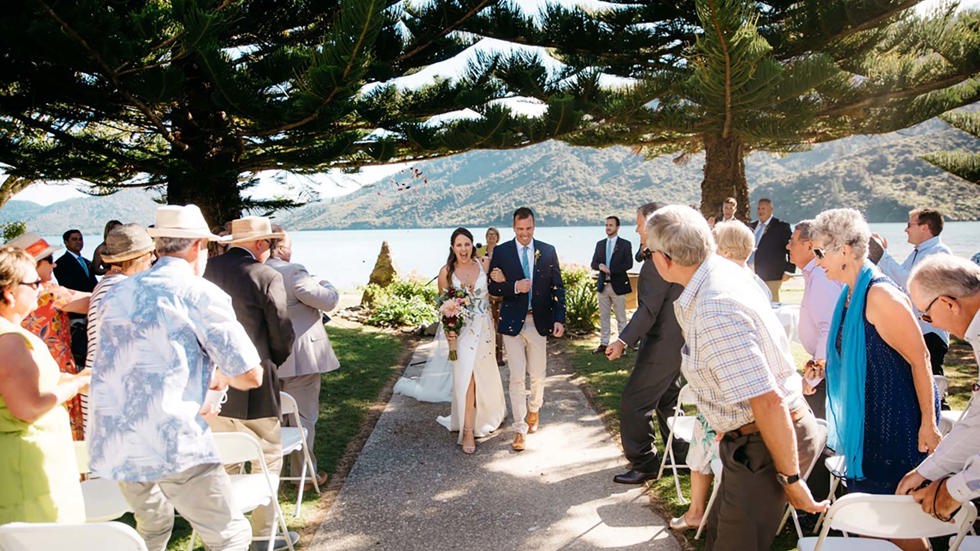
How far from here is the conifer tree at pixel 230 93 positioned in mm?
5723

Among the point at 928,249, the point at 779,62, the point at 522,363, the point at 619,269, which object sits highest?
the point at 779,62

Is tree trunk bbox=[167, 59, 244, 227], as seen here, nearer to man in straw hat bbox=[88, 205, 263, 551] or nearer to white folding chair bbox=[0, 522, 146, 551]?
man in straw hat bbox=[88, 205, 263, 551]

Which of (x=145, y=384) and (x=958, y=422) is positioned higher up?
(x=145, y=384)

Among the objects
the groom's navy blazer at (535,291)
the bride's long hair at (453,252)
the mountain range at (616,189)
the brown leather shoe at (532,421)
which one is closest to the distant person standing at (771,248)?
the groom's navy blazer at (535,291)

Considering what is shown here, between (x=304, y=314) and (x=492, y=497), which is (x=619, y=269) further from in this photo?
(x=304, y=314)

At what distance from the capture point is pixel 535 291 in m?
5.25

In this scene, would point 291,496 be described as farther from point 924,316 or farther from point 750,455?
point 924,316

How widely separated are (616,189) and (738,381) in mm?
103897

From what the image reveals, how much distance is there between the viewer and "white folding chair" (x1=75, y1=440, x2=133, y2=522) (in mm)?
2951

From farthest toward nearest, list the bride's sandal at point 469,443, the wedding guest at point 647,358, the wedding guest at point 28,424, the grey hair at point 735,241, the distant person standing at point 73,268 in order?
the distant person standing at point 73,268, the bride's sandal at point 469,443, the wedding guest at point 647,358, the grey hair at point 735,241, the wedding guest at point 28,424

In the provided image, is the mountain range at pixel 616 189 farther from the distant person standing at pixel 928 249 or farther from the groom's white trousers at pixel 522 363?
the groom's white trousers at pixel 522 363

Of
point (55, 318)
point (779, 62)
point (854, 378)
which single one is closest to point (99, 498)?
point (55, 318)

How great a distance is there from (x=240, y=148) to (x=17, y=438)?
19.6ft

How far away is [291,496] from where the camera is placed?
4.34 m
